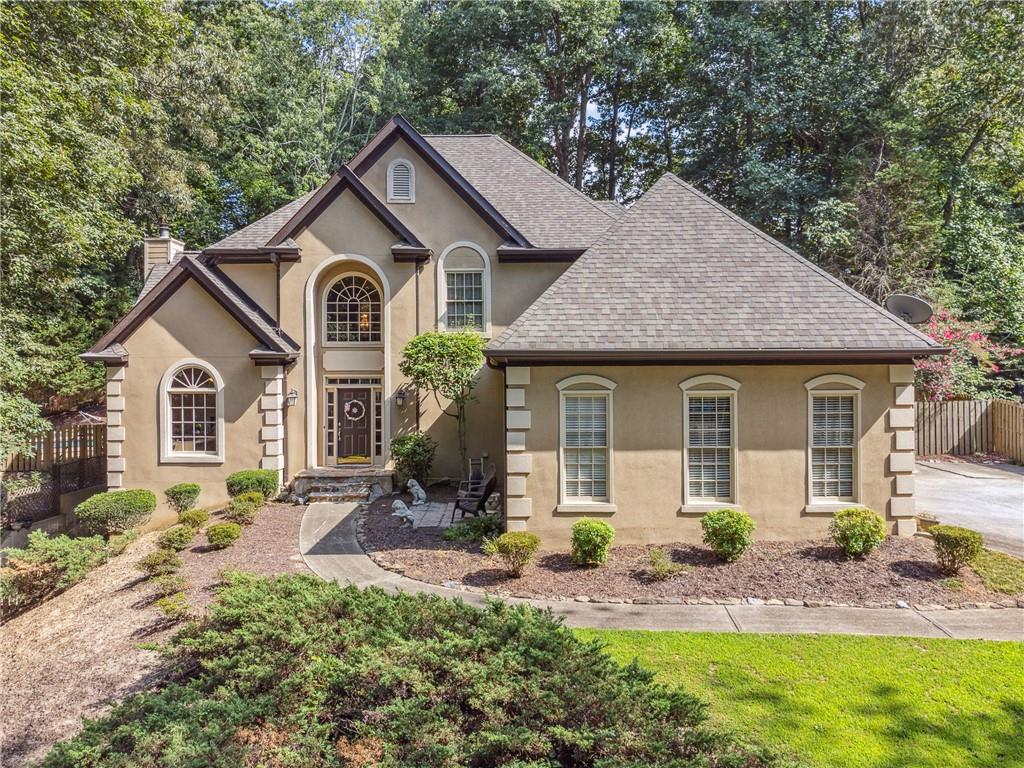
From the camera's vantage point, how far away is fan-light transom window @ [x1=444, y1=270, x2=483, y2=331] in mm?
15195

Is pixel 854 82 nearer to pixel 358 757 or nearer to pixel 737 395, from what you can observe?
pixel 737 395

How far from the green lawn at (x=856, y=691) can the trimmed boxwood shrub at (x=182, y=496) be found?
10.4 metres

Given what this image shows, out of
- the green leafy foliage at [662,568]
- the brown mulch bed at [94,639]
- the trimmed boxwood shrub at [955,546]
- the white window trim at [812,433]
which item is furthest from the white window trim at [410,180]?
the trimmed boxwood shrub at [955,546]

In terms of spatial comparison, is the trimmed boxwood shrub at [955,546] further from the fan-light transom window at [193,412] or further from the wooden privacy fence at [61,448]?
the wooden privacy fence at [61,448]

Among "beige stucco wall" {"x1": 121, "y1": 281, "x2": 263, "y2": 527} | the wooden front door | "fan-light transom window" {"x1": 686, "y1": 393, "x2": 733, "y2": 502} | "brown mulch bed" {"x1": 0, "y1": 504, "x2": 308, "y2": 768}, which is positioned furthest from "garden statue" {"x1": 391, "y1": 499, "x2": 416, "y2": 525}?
"fan-light transom window" {"x1": 686, "y1": 393, "x2": 733, "y2": 502}

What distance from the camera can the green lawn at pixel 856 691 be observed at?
4781 mm

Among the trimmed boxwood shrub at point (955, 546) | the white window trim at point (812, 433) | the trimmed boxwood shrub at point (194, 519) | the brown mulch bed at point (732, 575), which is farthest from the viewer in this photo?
the trimmed boxwood shrub at point (194, 519)

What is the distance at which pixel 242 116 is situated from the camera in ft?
80.9

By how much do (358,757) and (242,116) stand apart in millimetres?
27843

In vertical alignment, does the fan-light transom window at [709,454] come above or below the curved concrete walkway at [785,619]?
above

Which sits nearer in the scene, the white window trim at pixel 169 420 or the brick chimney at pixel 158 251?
the white window trim at pixel 169 420

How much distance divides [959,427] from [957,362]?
2399 millimetres

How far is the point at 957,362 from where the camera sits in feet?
63.9

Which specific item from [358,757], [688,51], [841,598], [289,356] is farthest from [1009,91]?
[358,757]
